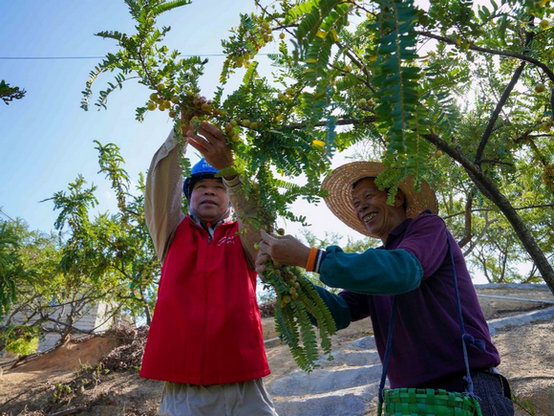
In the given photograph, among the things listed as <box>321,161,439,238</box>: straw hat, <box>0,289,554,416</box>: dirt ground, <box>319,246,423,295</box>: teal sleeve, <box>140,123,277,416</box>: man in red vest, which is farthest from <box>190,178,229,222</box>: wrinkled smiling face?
<box>0,289,554,416</box>: dirt ground

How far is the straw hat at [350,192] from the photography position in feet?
7.95

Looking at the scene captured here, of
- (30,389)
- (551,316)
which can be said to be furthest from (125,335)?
(551,316)

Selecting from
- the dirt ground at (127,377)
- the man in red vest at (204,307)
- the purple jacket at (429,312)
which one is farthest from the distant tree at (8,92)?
the dirt ground at (127,377)

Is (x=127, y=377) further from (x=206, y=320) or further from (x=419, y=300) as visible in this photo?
(x=419, y=300)

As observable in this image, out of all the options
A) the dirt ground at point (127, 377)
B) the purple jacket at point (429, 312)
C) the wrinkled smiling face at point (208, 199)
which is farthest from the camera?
the dirt ground at point (127, 377)

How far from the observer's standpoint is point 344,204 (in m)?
2.76

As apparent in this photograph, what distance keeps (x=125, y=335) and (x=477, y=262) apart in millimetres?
12337

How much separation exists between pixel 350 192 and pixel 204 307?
116 cm

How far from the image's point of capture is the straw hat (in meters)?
2.42

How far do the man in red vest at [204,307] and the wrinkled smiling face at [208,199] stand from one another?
0.01 meters

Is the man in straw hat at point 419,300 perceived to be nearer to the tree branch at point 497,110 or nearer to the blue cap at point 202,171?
the tree branch at point 497,110

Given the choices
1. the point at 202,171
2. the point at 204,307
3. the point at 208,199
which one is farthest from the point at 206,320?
the point at 202,171

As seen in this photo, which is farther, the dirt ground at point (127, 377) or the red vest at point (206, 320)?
the dirt ground at point (127, 377)

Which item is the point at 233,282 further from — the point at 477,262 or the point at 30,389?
the point at 477,262
